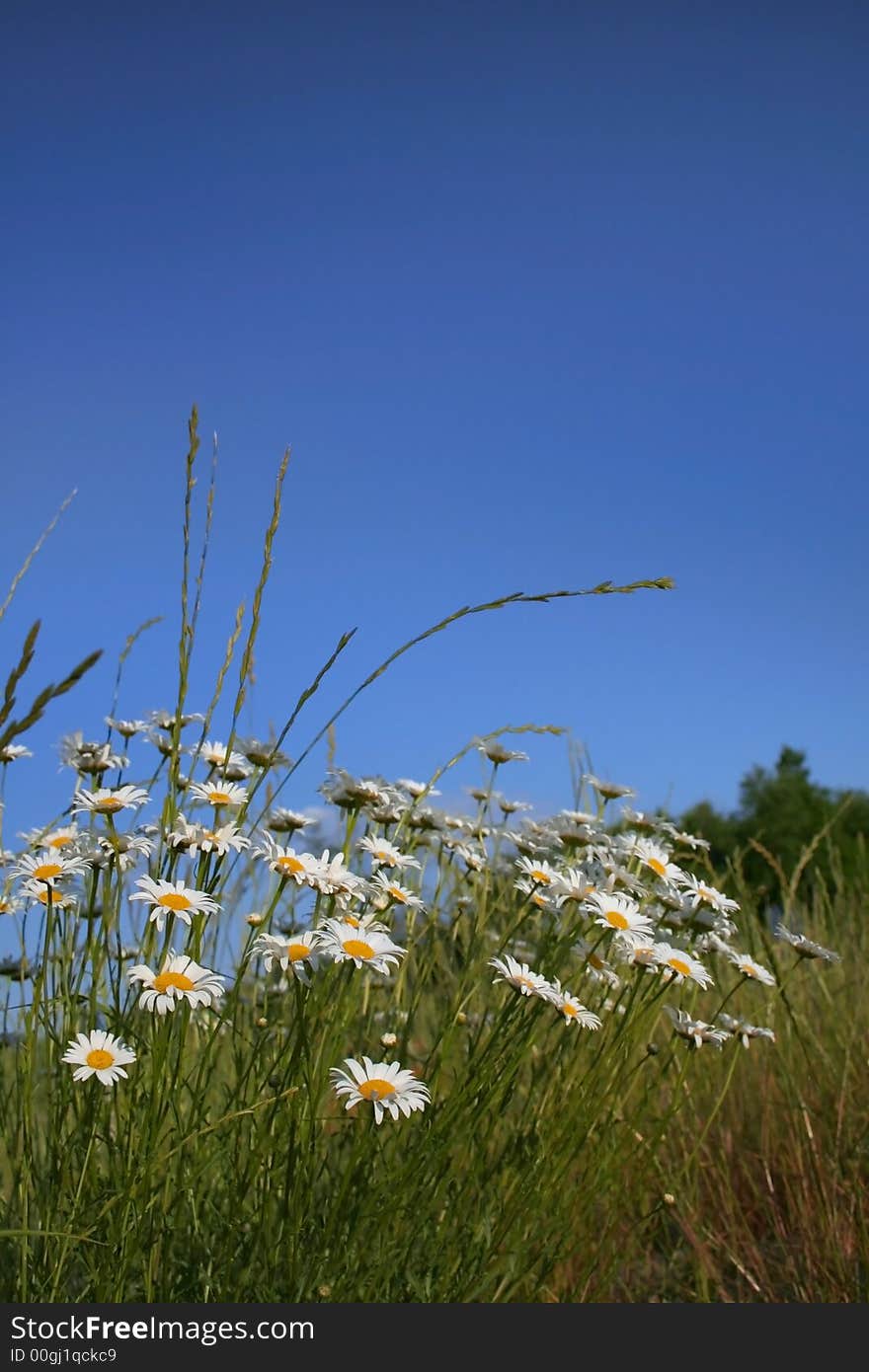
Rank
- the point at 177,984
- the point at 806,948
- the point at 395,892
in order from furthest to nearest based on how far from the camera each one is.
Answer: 1. the point at 806,948
2. the point at 395,892
3. the point at 177,984

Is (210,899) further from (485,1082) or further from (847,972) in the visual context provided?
(847,972)

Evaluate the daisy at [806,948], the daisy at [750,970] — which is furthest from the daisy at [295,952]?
the daisy at [806,948]

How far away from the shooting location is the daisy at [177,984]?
178 centimetres

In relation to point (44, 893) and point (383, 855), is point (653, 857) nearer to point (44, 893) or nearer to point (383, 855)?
point (383, 855)

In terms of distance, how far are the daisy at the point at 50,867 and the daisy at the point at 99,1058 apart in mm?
286

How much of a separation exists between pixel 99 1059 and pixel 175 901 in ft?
0.90

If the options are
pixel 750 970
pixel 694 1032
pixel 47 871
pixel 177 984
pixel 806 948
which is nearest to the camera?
pixel 177 984

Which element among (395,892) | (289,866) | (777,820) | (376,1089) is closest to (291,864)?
(289,866)

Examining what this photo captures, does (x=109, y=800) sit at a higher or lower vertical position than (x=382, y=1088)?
higher

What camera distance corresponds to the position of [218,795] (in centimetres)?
227

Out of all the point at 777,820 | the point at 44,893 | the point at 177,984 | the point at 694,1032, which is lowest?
the point at 177,984

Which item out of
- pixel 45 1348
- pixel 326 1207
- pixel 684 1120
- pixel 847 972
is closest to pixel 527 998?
pixel 326 1207

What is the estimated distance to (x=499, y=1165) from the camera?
8.18ft

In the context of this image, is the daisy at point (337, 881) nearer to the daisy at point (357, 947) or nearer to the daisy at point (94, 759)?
the daisy at point (357, 947)
